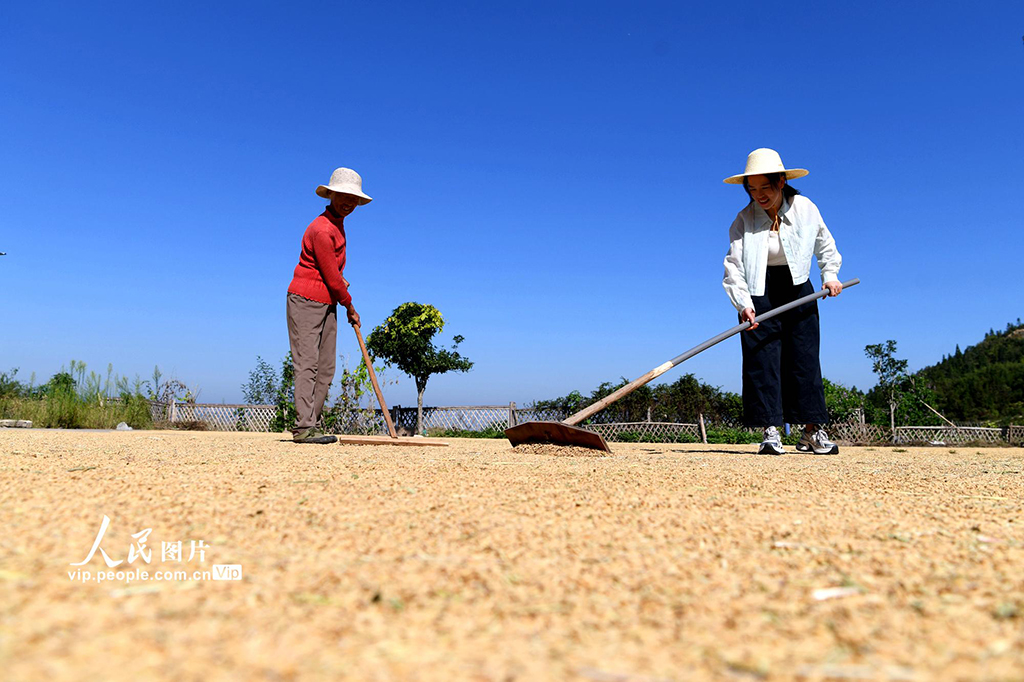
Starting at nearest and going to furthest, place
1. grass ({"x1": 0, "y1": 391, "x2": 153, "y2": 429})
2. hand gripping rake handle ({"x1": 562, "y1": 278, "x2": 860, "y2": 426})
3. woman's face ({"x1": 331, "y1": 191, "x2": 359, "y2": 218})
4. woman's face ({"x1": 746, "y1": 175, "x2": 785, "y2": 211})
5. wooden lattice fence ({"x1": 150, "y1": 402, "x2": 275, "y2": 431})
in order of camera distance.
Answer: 1. hand gripping rake handle ({"x1": 562, "y1": 278, "x2": 860, "y2": 426})
2. woman's face ({"x1": 746, "y1": 175, "x2": 785, "y2": 211})
3. woman's face ({"x1": 331, "y1": 191, "x2": 359, "y2": 218})
4. grass ({"x1": 0, "y1": 391, "x2": 153, "y2": 429})
5. wooden lattice fence ({"x1": 150, "y1": 402, "x2": 275, "y2": 431})

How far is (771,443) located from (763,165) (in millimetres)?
1898

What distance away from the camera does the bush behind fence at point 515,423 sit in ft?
35.3

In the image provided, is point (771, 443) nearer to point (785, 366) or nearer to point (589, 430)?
point (785, 366)

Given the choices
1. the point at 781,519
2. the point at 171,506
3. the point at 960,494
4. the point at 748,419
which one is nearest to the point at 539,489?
the point at 781,519

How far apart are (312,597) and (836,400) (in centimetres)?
1425

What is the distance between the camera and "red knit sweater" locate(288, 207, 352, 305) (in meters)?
4.78

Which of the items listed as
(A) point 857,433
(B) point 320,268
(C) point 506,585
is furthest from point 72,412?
(A) point 857,433

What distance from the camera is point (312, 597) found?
1.03m

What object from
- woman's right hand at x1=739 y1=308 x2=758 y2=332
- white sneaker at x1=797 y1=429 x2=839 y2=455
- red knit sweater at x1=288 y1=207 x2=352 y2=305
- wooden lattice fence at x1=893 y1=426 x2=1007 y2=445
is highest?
red knit sweater at x1=288 y1=207 x2=352 y2=305

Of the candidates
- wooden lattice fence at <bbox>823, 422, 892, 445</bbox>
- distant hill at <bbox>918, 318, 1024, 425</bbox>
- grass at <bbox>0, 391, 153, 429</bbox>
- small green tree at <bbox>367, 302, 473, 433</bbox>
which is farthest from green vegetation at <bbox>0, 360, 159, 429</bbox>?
distant hill at <bbox>918, 318, 1024, 425</bbox>

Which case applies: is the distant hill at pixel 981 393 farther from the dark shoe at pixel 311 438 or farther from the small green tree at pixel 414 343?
the dark shoe at pixel 311 438

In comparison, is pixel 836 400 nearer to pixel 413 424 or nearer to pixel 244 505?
pixel 413 424

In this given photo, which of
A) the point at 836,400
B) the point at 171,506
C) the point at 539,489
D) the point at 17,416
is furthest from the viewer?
the point at 836,400

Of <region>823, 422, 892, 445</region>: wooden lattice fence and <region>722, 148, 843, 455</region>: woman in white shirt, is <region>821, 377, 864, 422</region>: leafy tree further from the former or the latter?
<region>722, 148, 843, 455</region>: woman in white shirt
